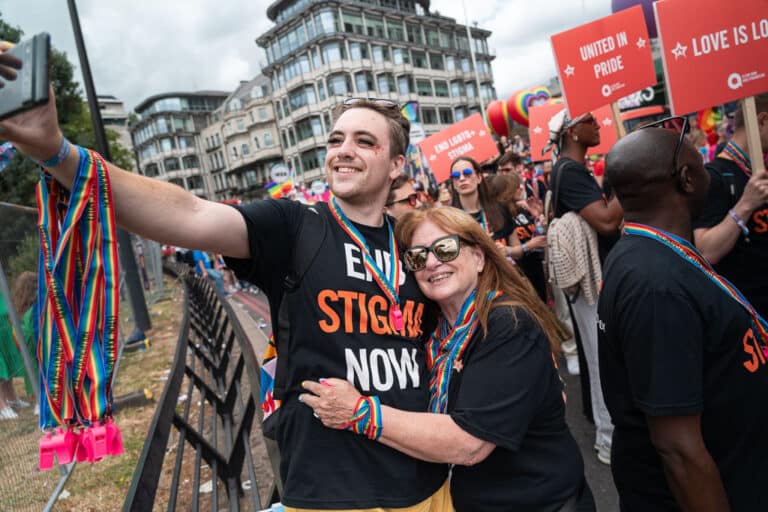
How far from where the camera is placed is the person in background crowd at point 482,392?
5.03ft

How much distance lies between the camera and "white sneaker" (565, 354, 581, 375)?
16.2ft

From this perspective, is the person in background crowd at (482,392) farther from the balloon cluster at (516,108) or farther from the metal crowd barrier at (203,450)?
the balloon cluster at (516,108)

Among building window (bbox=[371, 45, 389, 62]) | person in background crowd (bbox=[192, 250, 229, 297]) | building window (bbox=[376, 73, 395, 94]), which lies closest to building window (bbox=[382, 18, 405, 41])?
building window (bbox=[371, 45, 389, 62])

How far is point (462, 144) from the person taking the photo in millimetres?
8016

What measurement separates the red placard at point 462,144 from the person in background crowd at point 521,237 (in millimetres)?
2714

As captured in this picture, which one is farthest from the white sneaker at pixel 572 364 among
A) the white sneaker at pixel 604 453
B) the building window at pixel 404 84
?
the building window at pixel 404 84

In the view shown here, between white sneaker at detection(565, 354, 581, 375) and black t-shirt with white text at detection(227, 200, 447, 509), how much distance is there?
3792mm

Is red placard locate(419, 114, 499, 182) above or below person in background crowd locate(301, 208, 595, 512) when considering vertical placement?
above

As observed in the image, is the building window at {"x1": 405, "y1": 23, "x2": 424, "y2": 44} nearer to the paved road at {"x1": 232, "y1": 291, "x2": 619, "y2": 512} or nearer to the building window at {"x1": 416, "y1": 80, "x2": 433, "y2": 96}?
the building window at {"x1": 416, "y1": 80, "x2": 433, "y2": 96}

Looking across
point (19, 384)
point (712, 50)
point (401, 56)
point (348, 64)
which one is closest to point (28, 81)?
point (712, 50)

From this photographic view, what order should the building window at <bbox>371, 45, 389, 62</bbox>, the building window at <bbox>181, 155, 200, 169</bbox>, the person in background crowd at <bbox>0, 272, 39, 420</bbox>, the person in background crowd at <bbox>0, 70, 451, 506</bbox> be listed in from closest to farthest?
the person in background crowd at <bbox>0, 70, 451, 506</bbox>
the person in background crowd at <bbox>0, 272, 39, 420</bbox>
the building window at <bbox>371, 45, 389, 62</bbox>
the building window at <bbox>181, 155, 200, 169</bbox>

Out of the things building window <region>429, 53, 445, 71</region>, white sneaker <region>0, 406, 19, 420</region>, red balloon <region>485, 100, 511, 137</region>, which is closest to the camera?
white sneaker <region>0, 406, 19, 420</region>

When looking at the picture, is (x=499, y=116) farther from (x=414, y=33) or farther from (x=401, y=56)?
(x=414, y=33)

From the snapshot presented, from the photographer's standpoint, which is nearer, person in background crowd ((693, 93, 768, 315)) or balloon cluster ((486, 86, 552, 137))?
person in background crowd ((693, 93, 768, 315))
